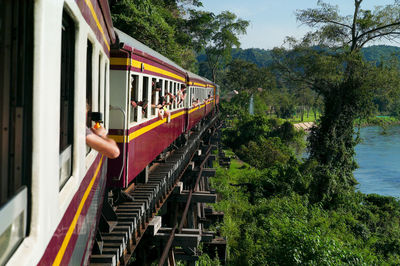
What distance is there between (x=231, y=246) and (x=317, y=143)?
442 inches

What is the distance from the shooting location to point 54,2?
1.50 meters

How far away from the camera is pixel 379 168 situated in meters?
42.0

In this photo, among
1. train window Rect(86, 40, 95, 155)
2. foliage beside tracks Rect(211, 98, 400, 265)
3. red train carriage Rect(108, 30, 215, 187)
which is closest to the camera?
train window Rect(86, 40, 95, 155)

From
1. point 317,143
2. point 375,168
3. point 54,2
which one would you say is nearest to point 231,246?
point 317,143

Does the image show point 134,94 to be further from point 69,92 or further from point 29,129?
point 29,129

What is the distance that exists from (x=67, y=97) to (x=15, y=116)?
98cm

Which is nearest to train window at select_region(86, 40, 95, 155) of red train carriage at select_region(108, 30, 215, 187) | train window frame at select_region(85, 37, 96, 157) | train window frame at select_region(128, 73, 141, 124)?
train window frame at select_region(85, 37, 96, 157)

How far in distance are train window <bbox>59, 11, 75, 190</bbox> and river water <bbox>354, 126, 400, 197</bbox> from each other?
27.5m

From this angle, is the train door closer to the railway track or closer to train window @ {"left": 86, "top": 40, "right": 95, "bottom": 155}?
train window @ {"left": 86, "top": 40, "right": 95, "bottom": 155}

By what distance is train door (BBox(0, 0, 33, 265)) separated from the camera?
1206 millimetres

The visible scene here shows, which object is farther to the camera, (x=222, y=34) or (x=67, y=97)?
(x=222, y=34)

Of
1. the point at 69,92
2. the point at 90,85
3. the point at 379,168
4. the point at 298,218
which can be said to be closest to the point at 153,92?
the point at 90,85

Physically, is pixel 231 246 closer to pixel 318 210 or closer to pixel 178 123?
pixel 318 210

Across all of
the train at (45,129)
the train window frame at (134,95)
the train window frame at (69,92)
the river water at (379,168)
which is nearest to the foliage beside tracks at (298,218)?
the river water at (379,168)
